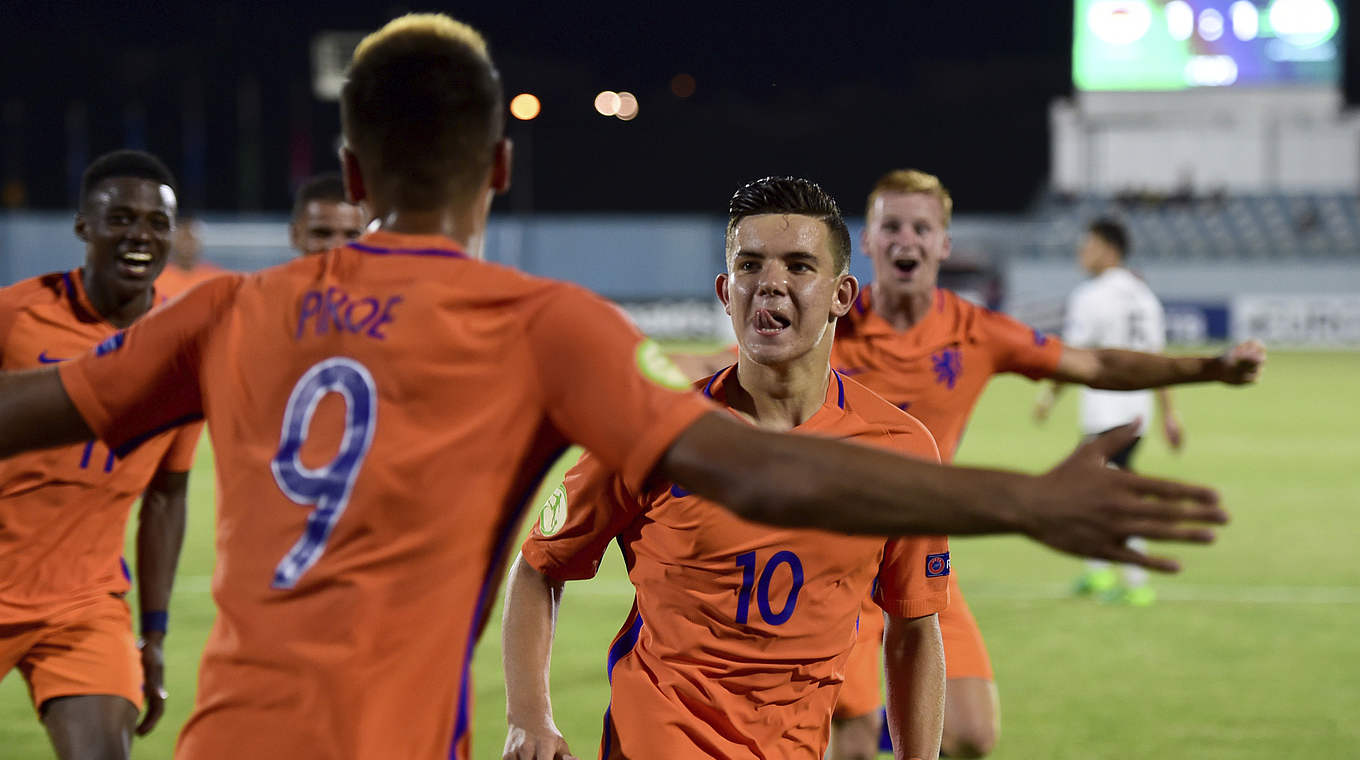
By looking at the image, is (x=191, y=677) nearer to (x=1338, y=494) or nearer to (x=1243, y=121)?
(x=1338, y=494)

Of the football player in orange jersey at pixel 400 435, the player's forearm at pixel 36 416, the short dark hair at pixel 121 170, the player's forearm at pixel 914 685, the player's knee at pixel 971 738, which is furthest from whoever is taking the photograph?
the player's knee at pixel 971 738

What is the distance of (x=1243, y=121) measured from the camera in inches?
1811

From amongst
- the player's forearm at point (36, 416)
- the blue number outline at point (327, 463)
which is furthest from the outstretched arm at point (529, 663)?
the player's forearm at point (36, 416)

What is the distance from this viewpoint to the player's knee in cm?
493

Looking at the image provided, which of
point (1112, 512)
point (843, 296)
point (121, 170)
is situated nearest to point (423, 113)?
point (1112, 512)

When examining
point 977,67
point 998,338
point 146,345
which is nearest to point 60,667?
point 146,345

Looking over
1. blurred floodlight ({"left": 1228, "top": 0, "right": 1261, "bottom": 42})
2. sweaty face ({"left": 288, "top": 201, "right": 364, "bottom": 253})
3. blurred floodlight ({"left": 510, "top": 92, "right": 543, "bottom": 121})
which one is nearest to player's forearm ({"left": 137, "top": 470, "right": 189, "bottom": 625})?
sweaty face ({"left": 288, "top": 201, "right": 364, "bottom": 253})

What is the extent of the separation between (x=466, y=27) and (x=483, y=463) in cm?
70

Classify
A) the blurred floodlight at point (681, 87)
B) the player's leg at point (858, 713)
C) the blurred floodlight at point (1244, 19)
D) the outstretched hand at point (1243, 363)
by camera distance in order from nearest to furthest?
the player's leg at point (858, 713) → the outstretched hand at point (1243, 363) → the blurred floodlight at point (1244, 19) → the blurred floodlight at point (681, 87)

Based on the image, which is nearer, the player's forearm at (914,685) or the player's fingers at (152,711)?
the player's forearm at (914,685)

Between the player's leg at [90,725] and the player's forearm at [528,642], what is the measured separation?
4.65 ft

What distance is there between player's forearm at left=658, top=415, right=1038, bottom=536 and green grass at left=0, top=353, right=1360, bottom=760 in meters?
4.49

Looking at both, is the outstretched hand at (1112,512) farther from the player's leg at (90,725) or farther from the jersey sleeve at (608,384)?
the player's leg at (90,725)

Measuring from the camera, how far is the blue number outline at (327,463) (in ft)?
6.47
